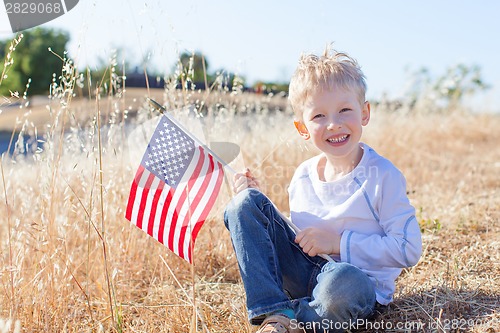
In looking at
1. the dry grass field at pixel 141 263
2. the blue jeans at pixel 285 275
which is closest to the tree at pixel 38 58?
the dry grass field at pixel 141 263

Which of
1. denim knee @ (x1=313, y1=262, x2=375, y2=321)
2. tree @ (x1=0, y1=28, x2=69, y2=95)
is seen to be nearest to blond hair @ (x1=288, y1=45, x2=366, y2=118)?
denim knee @ (x1=313, y1=262, x2=375, y2=321)

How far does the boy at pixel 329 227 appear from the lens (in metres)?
2.22

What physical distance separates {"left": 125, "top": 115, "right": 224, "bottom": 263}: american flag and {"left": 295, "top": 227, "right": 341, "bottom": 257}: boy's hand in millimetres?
506

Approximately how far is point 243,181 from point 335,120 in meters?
0.49

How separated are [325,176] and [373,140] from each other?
4501 mm

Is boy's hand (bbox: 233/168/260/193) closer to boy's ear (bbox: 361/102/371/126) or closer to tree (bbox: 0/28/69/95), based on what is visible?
boy's ear (bbox: 361/102/371/126)

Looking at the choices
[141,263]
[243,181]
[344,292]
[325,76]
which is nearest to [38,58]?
[141,263]

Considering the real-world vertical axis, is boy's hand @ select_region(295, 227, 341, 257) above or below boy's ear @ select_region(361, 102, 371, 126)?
below

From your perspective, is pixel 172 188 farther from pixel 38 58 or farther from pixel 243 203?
pixel 38 58

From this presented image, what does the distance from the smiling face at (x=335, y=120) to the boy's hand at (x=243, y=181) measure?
1.11 feet

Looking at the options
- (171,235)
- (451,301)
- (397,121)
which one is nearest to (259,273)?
(171,235)

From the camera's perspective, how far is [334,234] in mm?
2365

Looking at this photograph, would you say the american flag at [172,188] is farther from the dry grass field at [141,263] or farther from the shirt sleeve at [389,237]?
the shirt sleeve at [389,237]

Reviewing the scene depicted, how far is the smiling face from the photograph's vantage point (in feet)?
7.88
